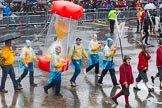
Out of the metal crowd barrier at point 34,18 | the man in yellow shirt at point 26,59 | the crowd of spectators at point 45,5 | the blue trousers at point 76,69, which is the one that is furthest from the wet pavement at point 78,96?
the crowd of spectators at point 45,5

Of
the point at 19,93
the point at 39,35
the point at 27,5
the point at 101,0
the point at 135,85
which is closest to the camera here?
the point at 19,93

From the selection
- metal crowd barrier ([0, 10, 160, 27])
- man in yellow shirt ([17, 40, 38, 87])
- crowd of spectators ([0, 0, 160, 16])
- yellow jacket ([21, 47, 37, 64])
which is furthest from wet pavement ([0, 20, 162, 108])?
crowd of spectators ([0, 0, 160, 16])

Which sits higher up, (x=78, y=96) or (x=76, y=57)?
(x=76, y=57)

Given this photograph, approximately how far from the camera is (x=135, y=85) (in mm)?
14328

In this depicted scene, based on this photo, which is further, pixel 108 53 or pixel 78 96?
pixel 108 53

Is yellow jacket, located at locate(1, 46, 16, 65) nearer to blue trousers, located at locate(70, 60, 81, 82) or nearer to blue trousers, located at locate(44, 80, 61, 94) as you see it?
blue trousers, located at locate(44, 80, 61, 94)

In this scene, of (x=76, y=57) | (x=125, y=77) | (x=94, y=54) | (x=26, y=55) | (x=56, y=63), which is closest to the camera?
(x=125, y=77)

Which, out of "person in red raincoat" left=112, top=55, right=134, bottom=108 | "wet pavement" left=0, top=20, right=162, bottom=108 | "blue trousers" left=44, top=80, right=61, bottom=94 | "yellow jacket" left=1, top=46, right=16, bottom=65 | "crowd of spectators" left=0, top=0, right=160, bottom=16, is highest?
"crowd of spectators" left=0, top=0, right=160, bottom=16

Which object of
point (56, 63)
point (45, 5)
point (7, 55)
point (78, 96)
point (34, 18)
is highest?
point (45, 5)

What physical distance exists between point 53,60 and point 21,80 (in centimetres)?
216

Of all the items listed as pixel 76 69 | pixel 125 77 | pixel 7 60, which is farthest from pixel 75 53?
pixel 125 77

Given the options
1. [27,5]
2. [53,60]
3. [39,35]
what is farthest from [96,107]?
[27,5]

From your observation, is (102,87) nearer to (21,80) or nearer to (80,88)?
(80,88)

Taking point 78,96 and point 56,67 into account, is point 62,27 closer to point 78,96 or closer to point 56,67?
point 56,67
